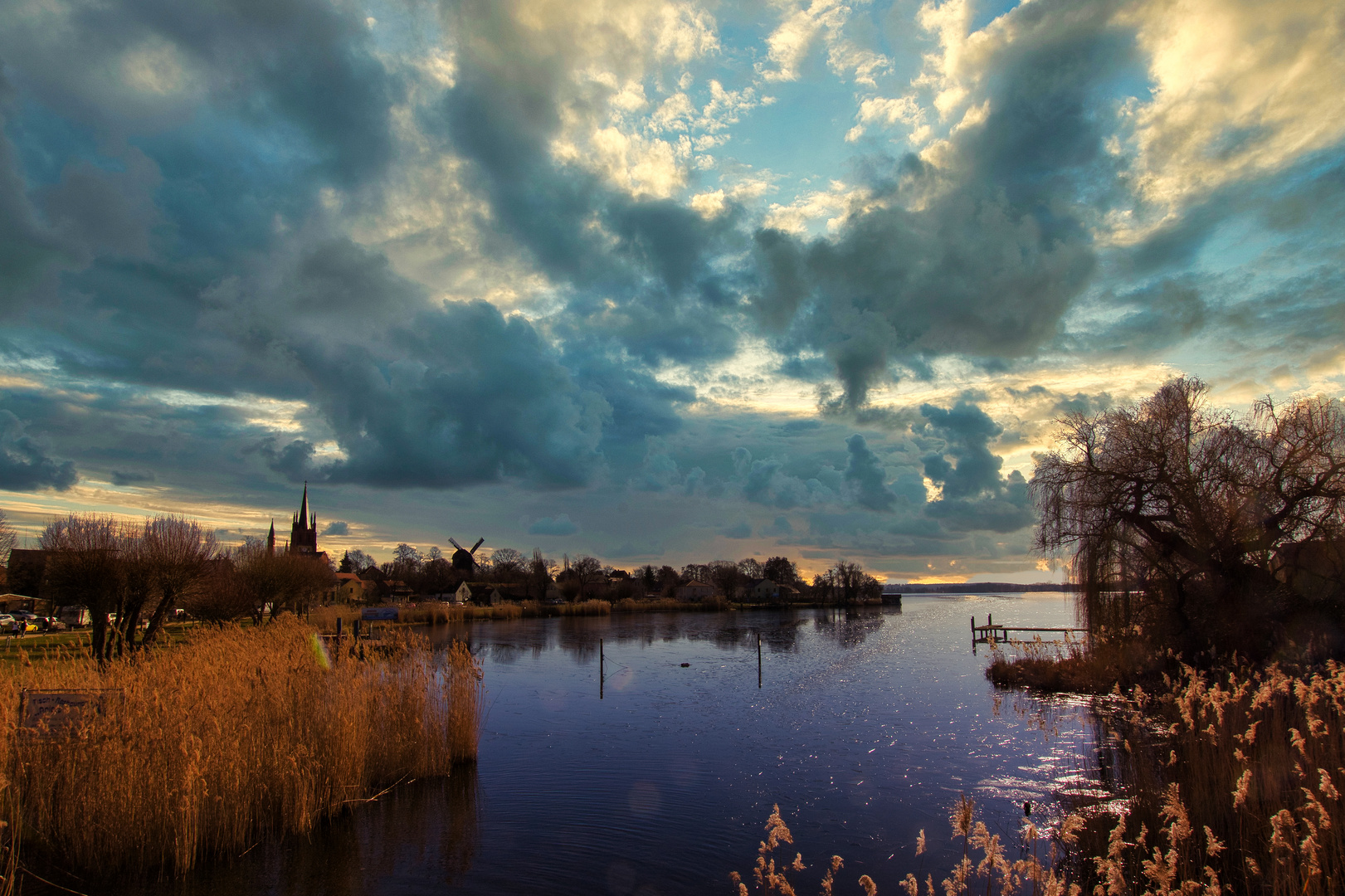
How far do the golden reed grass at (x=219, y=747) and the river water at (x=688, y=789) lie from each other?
0.56 metres

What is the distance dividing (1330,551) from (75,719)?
1104 inches

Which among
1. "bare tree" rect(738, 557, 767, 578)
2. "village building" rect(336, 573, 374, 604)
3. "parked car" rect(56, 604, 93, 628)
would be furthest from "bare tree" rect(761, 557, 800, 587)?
"parked car" rect(56, 604, 93, 628)

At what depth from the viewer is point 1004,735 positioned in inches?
744

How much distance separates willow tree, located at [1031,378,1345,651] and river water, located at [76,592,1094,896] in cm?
484

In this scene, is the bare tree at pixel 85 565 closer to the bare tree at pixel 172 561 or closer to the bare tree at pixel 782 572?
the bare tree at pixel 172 561

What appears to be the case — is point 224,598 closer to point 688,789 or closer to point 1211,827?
point 688,789

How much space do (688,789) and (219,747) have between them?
8397 millimetres

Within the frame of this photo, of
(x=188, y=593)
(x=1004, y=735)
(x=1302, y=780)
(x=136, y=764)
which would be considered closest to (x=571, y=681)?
(x=188, y=593)

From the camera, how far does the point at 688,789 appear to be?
563 inches

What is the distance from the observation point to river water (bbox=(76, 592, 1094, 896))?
10.1 m

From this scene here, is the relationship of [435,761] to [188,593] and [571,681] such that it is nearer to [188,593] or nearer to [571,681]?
[571,681]

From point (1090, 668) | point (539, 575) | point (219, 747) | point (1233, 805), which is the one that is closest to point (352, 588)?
point (539, 575)

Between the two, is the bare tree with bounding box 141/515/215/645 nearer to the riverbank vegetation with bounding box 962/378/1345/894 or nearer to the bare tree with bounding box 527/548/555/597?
the riverbank vegetation with bounding box 962/378/1345/894

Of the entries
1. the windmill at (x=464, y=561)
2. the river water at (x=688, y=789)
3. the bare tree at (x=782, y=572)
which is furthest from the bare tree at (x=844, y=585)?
the river water at (x=688, y=789)
